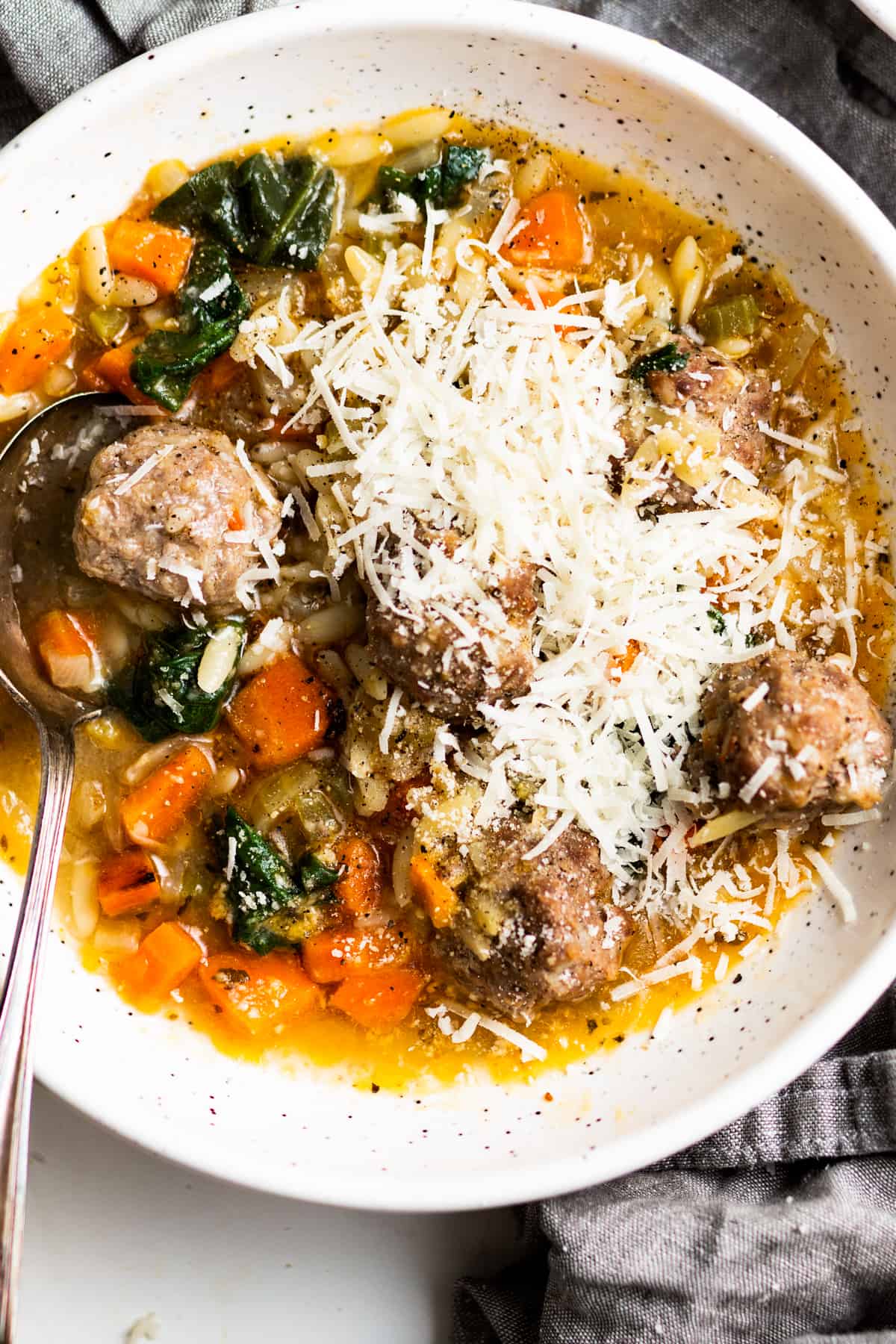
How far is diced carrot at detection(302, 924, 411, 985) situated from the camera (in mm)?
3877

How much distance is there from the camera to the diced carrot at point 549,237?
13.0 ft

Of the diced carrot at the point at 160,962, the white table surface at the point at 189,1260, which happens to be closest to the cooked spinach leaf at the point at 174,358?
the diced carrot at the point at 160,962

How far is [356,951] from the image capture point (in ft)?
12.7

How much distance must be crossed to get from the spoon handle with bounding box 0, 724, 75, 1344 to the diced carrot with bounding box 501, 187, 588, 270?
218 cm

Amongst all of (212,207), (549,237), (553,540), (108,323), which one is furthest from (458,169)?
(553,540)

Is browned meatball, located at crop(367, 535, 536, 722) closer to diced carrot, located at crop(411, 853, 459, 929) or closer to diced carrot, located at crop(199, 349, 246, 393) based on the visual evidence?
diced carrot, located at crop(411, 853, 459, 929)

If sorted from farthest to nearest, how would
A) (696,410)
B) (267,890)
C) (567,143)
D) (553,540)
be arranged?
(567,143)
(267,890)
(696,410)
(553,540)

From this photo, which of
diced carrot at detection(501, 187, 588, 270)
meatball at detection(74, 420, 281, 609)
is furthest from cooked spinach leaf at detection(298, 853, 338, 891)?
diced carrot at detection(501, 187, 588, 270)

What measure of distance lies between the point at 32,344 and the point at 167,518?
93 centimetres

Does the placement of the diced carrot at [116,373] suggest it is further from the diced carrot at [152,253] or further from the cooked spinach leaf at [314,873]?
the cooked spinach leaf at [314,873]

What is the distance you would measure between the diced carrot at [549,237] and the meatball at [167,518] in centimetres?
120

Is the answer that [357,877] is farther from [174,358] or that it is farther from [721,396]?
[721,396]

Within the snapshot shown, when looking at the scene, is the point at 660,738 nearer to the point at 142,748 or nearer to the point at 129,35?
the point at 142,748

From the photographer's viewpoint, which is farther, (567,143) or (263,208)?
(567,143)
